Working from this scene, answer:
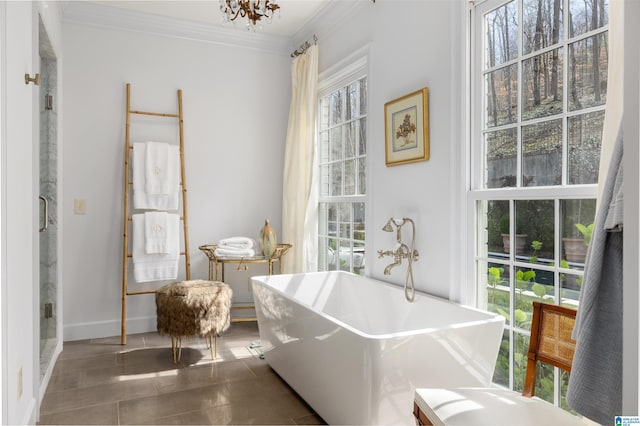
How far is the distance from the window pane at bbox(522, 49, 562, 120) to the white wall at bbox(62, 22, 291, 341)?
104 inches

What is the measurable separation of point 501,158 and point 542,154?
0.76ft

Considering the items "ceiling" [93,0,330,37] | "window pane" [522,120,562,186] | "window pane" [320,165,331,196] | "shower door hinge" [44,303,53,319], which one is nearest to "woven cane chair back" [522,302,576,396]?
"window pane" [522,120,562,186]

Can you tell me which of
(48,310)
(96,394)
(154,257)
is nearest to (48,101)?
(154,257)

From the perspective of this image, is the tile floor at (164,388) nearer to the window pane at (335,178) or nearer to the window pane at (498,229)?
the window pane at (498,229)

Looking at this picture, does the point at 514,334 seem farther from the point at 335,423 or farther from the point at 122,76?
the point at 122,76

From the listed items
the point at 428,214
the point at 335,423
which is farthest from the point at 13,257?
the point at 428,214

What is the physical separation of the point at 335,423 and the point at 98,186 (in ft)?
9.05

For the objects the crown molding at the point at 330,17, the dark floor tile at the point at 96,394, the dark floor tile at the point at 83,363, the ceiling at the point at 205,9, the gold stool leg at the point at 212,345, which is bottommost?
the dark floor tile at the point at 96,394

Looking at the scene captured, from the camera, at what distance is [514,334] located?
2.11 metres

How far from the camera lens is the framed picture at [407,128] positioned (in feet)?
8.45

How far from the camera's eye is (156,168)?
3684 millimetres

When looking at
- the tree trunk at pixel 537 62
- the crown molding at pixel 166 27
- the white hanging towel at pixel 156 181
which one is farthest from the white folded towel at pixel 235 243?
the tree trunk at pixel 537 62

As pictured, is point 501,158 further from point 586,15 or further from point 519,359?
point 519,359

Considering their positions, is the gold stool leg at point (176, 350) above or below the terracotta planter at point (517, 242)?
below
